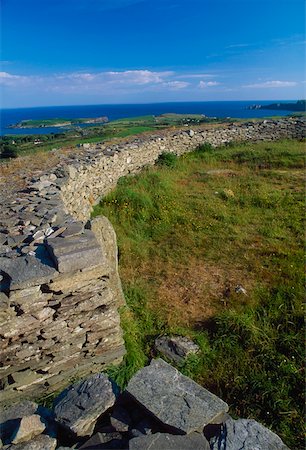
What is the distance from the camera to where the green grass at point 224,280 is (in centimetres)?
438

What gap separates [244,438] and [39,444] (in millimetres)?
1660

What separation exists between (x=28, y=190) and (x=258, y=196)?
7.55 meters

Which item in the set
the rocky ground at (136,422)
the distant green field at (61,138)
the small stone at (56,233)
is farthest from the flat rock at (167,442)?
the distant green field at (61,138)

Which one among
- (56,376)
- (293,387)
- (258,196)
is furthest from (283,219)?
(56,376)

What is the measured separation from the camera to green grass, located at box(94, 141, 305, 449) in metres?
4.38

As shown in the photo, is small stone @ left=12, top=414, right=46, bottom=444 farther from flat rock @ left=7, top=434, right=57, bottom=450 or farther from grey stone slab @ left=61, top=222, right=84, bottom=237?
grey stone slab @ left=61, top=222, right=84, bottom=237

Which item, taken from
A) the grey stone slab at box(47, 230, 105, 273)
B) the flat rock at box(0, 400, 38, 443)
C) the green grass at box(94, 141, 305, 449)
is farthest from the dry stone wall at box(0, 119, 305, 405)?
the flat rock at box(0, 400, 38, 443)

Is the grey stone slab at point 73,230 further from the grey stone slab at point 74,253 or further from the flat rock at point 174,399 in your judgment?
the flat rock at point 174,399

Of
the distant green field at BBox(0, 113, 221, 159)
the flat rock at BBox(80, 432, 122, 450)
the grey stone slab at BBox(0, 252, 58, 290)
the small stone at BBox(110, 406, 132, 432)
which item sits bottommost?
the flat rock at BBox(80, 432, 122, 450)

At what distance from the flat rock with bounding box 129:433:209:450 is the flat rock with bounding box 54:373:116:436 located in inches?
20.3

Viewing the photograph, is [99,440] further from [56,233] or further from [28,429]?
[56,233]

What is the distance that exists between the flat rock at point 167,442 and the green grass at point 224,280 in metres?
1.71

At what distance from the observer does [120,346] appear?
4695 mm

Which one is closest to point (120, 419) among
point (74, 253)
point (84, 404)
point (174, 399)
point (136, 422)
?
point (136, 422)
